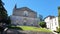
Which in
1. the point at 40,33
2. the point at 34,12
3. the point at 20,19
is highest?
the point at 34,12

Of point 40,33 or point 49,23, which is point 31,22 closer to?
point 49,23

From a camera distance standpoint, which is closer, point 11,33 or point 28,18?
point 11,33

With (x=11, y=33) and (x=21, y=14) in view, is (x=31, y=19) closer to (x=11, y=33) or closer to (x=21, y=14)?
(x=21, y=14)

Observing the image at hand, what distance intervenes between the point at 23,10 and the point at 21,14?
218 centimetres

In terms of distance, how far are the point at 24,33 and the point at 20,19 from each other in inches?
1040

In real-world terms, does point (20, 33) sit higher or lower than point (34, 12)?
lower

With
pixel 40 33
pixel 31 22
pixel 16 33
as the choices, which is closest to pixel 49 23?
pixel 31 22

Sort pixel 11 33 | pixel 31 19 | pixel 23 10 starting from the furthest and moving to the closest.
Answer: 1. pixel 23 10
2. pixel 31 19
3. pixel 11 33

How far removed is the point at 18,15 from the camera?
5519cm

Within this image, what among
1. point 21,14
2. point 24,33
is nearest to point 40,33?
point 24,33

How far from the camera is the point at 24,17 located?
176 ft

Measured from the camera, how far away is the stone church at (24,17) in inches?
1988

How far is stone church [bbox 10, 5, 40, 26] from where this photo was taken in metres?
50.5

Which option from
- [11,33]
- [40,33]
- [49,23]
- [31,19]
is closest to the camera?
[11,33]
